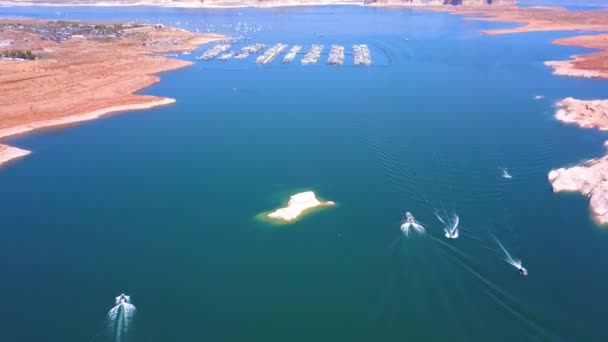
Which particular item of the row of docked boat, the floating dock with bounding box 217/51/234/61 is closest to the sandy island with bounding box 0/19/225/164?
the floating dock with bounding box 217/51/234/61

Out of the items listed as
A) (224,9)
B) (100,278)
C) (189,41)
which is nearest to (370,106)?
(100,278)

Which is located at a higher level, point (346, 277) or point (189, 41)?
point (189, 41)

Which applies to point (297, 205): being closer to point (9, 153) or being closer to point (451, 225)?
point (451, 225)

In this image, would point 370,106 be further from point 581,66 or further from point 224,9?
point 224,9

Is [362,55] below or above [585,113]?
above

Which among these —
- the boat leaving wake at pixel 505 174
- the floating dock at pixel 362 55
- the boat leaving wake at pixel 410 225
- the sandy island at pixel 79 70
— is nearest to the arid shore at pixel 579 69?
the boat leaving wake at pixel 505 174

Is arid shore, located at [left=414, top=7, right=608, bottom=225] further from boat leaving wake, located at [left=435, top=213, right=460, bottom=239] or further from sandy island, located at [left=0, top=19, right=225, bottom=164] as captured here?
sandy island, located at [left=0, top=19, right=225, bottom=164]

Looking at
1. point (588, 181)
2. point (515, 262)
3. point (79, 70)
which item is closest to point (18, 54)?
point (79, 70)
